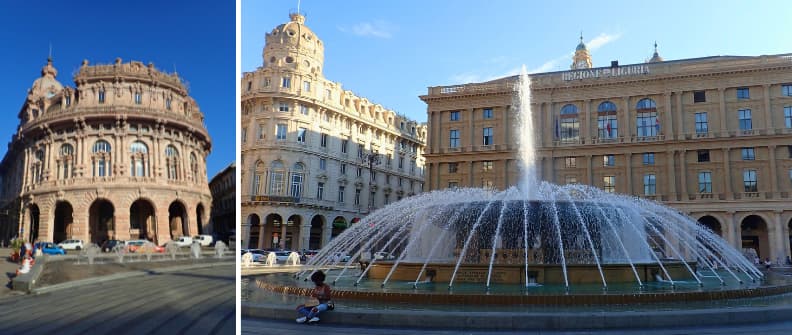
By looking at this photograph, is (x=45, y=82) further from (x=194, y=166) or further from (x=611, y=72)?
(x=611, y=72)

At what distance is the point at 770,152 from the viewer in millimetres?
48594

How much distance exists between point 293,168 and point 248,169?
441 centimetres

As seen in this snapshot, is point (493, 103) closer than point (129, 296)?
No

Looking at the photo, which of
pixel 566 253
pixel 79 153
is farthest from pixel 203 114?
pixel 566 253

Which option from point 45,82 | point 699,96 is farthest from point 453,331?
point 699,96

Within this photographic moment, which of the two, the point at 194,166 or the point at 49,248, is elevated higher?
the point at 194,166

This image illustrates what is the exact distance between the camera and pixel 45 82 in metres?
2.73

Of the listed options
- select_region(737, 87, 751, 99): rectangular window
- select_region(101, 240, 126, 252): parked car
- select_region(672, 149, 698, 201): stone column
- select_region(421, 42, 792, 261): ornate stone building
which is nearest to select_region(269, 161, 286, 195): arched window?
select_region(421, 42, 792, 261): ornate stone building

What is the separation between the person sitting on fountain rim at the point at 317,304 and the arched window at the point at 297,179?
50.7 m

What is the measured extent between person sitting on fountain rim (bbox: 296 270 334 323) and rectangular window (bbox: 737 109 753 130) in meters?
50.7

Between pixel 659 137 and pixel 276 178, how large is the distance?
1412 inches

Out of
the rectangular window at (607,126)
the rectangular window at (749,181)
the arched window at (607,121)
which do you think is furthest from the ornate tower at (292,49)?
the rectangular window at (749,181)

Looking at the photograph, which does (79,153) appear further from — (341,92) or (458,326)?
(341,92)

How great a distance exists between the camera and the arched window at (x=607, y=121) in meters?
53.8
